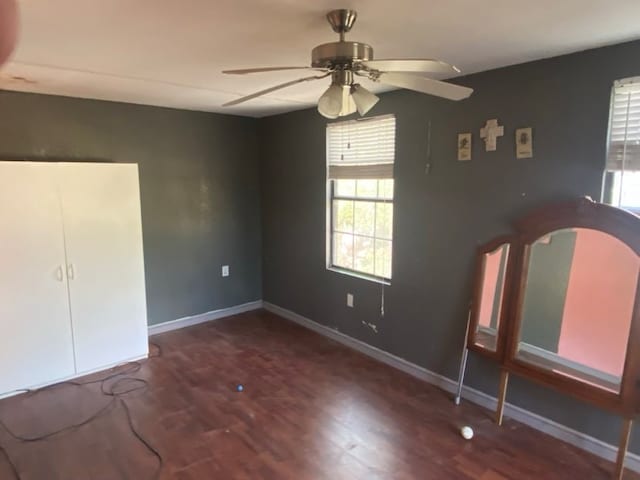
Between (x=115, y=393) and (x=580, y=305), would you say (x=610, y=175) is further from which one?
(x=115, y=393)

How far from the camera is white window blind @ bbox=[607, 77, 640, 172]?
7.41 feet

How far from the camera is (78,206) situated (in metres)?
3.30

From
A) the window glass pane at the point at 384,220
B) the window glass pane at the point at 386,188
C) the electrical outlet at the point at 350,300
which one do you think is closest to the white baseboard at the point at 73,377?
the electrical outlet at the point at 350,300

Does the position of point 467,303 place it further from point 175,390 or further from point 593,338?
point 175,390

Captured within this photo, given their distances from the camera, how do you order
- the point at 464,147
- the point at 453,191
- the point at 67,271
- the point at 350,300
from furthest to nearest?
the point at 350,300 → the point at 67,271 → the point at 453,191 → the point at 464,147

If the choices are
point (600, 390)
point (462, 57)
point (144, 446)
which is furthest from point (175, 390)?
point (462, 57)

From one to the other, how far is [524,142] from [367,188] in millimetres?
1448

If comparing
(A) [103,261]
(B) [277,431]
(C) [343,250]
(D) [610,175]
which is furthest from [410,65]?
(A) [103,261]

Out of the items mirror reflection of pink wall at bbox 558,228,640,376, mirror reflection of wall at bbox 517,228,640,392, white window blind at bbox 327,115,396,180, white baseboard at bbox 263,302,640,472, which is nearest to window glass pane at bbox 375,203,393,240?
white window blind at bbox 327,115,396,180

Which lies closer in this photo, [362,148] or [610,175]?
[610,175]

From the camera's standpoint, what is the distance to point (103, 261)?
349cm

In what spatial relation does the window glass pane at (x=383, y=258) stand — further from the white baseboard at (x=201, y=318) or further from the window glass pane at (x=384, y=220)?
the white baseboard at (x=201, y=318)

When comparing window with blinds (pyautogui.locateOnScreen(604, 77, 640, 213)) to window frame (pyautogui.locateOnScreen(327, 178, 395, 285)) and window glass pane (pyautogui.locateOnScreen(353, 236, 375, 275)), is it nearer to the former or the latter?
window frame (pyautogui.locateOnScreen(327, 178, 395, 285))

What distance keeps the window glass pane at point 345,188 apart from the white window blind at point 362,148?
0.26 feet
